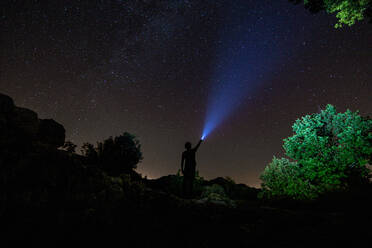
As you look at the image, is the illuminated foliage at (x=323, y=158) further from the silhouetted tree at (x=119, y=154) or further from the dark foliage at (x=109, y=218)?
the silhouetted tree at (x=119, y=154)

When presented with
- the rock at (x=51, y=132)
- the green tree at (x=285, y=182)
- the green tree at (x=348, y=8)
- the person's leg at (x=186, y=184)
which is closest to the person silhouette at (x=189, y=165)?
the person's leg at (x=186, y=184)

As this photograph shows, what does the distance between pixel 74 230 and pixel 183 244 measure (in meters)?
1.77

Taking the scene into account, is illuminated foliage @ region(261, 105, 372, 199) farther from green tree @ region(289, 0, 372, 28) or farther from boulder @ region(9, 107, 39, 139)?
boulder @ region(9, 107, 39, 139)

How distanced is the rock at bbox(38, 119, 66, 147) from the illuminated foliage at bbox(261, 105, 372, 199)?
610 inches

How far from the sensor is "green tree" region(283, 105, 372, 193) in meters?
9.72

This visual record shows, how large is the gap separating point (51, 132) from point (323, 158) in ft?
61.7

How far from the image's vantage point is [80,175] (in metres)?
5.86

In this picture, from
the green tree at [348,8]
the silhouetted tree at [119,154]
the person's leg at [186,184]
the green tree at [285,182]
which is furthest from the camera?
the silhouetted tree at [119,154]

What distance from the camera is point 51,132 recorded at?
14.4 metres

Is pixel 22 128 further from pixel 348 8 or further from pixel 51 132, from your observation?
pixel 348 8

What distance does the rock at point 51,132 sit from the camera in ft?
45.4

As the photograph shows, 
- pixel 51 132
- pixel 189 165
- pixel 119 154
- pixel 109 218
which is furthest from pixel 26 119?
pixel 109 218

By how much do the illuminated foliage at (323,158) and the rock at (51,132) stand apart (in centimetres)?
1550

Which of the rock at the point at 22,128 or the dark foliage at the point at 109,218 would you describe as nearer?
the dark foliage at the point at 109,218
